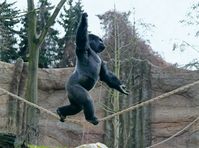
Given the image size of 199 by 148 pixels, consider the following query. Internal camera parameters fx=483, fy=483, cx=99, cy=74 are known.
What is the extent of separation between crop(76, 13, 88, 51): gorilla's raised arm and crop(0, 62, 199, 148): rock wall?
7267mm

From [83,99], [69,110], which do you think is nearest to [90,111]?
[83,99]

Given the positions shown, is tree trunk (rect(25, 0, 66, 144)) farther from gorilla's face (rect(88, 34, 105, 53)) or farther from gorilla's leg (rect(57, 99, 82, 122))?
gorilla's face (rect(88, 34, 105, 53))

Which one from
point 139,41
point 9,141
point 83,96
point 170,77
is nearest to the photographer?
point 83,96

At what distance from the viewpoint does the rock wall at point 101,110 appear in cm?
1071

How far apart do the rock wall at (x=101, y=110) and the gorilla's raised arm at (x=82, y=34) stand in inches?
286

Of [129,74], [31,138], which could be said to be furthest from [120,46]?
[31,138]

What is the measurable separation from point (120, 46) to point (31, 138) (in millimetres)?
4593

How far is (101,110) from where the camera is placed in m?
11.2

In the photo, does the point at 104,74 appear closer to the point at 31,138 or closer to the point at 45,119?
the point at 31,138

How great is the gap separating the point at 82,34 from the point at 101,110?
781cm

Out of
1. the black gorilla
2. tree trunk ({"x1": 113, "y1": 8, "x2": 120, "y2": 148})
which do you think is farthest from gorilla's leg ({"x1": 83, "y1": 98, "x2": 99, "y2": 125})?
tree trunk ({"x1": 113, "y1": 8, "x2": 120, "y2": 148})

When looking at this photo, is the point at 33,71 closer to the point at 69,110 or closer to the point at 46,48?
the point at 69,110

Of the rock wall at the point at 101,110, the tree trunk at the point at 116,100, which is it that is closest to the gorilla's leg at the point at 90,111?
the tree trunk at the point at 116,100

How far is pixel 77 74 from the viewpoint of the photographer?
369 cm
